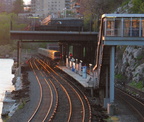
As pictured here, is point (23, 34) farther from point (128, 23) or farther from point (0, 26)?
point (0, 26)

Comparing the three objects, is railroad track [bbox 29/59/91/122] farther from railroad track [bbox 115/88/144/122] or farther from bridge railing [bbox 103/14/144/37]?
bridge railing [bbox 103/14/144/37]

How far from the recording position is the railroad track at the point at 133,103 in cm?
2461

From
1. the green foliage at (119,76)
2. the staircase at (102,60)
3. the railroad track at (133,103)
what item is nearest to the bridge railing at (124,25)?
the staircase at (102,60)

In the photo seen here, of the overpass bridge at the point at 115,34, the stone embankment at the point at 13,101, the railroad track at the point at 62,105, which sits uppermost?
the overpass bridge at the point at 115,34

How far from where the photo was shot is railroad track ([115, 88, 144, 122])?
24.6 metres

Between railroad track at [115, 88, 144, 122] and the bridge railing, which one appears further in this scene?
railroad track at [115, 88, 144, 122]

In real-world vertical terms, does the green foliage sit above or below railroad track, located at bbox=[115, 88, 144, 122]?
A: above

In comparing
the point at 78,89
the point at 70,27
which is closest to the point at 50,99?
the point at 78,89

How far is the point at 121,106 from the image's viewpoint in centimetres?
2709

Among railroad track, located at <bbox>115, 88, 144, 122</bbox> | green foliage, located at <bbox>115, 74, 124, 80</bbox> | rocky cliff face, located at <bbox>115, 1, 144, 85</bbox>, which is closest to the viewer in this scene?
railroad track, located at <bbox>115, 88, 144, 122</bbox>

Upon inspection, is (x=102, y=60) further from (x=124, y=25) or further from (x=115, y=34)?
(x=124, y=25)

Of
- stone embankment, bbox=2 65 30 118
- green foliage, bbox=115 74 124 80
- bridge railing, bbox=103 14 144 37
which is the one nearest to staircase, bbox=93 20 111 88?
bridge railing, bbox=103 14 144 37

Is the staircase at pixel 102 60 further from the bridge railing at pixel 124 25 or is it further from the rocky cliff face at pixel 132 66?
the rocky cliff face at pixel 132 66

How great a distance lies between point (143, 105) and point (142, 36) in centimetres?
589
